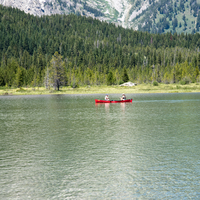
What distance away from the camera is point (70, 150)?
23.0 m

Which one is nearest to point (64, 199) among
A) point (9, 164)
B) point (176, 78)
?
point (9, 164)

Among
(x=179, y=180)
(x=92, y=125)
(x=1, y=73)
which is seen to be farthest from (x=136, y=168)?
(x=1, y=73)

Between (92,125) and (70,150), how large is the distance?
13.8 metres

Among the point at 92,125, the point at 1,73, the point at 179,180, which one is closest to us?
the point at 179,180

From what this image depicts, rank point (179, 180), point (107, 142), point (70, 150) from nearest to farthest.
Answer: point (179, 180), point (70, 150), point (107, 142)

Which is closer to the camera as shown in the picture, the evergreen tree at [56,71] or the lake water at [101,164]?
the lake water at [101,164]

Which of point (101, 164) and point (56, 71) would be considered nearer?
point (101, 164)

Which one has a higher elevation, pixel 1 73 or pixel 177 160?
pixel 1 73

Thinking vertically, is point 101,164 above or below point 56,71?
below

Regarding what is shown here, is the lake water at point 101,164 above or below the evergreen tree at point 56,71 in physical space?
below

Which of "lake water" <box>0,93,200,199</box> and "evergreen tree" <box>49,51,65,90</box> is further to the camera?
"evergreen tree" <box>49,51,65,90</box>

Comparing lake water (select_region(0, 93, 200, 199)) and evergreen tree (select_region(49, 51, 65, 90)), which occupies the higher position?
evergreen tree (select_region(49, 51, 65, 90))

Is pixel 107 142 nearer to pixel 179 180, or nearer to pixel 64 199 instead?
pixel 179 180

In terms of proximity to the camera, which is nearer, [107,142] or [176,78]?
[107,142]
